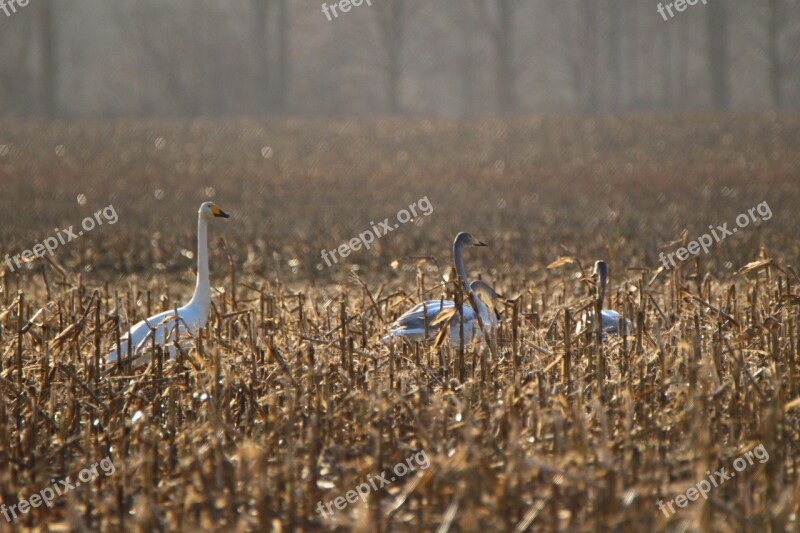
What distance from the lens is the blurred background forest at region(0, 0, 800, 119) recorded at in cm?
5350

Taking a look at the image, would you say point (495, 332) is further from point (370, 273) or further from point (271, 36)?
point (271, 36)

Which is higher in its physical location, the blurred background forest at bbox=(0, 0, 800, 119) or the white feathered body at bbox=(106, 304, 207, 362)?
the blurred background forest at bbox=(0, 0, 800, 119)

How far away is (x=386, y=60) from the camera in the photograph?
5653cm

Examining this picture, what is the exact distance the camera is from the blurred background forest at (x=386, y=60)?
176ft

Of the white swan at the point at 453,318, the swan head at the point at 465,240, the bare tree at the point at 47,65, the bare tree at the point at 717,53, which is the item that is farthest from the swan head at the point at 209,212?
the bare tree at the point at 717,53

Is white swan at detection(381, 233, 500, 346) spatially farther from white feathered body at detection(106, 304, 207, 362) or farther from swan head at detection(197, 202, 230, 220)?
swan head at detection(197, 202, 230, 220)

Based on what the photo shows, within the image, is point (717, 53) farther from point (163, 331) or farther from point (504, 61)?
point (163, 331)

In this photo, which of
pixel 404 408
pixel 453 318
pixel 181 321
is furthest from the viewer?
pixel 181 321

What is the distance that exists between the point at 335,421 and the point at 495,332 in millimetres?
1910

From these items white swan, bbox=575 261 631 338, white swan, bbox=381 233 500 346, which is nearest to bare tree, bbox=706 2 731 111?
white swan, bbox=575 261 631 338

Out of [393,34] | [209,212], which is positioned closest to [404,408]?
[209,212]

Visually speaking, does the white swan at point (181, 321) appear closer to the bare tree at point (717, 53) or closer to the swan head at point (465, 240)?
the swan head at point (465, 240)

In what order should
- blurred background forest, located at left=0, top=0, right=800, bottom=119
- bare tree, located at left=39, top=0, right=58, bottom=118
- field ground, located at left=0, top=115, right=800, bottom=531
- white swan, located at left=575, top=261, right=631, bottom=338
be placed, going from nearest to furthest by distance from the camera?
1. field ground, located at left=0, top=115, right=800, bottom=531
2. white swan, located at left=575, top=261, right=631, bottom=338
3. bare tree, located at left=39, top=0, right=58, bottom=118
4. blurred background forest, located at left=0, top=0, right=800, bottom=119

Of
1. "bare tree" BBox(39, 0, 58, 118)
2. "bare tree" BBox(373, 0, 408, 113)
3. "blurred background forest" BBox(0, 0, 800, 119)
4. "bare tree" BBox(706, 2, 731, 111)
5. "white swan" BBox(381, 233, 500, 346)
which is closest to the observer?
"white swan" BBox(381, 233, 500, 346)
